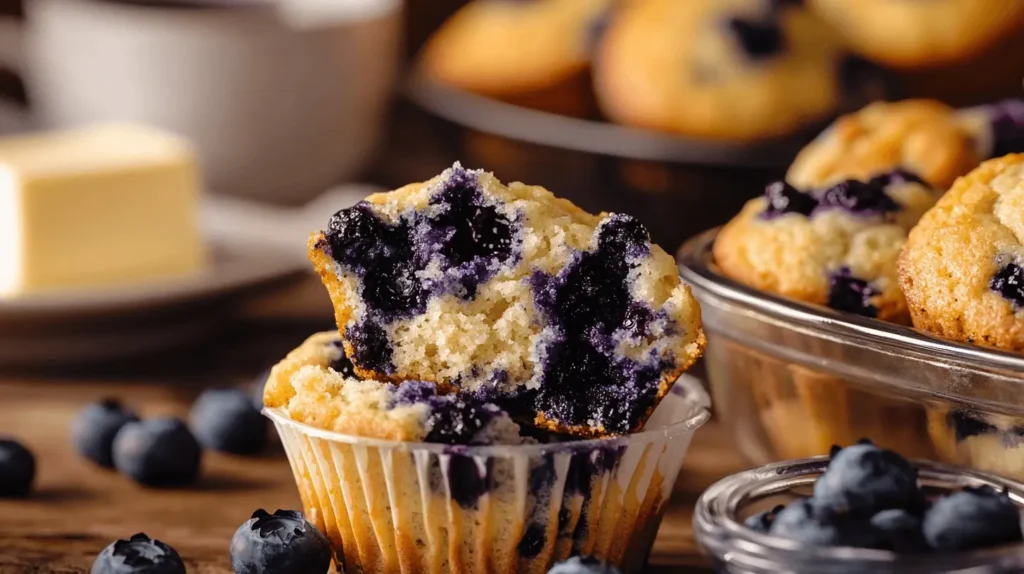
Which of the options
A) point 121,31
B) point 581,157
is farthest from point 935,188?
point 121,31

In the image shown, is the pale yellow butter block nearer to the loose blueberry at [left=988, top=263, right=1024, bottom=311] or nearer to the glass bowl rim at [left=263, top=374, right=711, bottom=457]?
the glass bowl rim at [left=263, top=374, right=711, bottom=457]

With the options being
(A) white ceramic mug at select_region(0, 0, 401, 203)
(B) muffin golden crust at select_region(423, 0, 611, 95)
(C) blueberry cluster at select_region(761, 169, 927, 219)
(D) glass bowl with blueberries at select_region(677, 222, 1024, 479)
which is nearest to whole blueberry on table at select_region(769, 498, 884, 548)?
(D) glass bowl with blueberries at select_region(677, 222, 1024, 479)

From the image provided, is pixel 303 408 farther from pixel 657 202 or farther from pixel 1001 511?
pixel 657 202

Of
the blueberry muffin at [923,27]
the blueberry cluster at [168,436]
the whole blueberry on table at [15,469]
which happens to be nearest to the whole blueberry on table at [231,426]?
the blueberry cluster at [168,436]

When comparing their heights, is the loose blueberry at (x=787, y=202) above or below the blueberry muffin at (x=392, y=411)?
above

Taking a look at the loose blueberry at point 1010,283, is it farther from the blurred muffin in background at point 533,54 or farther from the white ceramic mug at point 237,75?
the white ceramic mug at point 237,75

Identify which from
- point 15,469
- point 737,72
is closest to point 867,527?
point 15,469

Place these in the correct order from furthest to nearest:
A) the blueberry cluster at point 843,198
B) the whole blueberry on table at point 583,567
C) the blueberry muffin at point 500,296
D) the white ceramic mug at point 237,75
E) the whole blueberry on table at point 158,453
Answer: the white ceramic mug at point 237,75 → the whole blueberry on table at point 158,453 → the blueberry cluster at point 843,198 → the blueberry muffin at point 500,296 → the whole blueberry on table at point 583,567
